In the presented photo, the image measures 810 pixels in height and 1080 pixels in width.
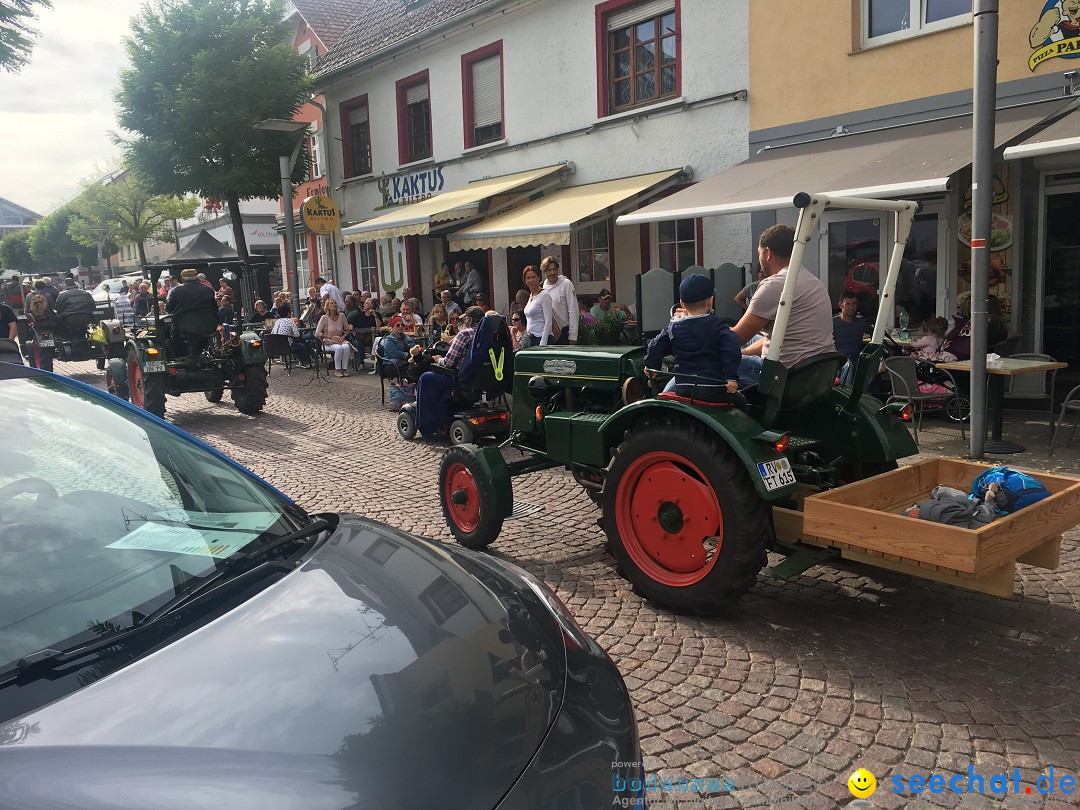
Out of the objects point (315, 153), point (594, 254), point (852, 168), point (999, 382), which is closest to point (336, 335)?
point (594, 254)

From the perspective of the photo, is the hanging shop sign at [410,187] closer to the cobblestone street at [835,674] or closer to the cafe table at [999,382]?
the cafe table at [999,382]

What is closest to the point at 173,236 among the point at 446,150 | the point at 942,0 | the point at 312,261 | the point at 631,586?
the point at 312,261

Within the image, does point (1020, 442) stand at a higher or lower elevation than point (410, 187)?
lower

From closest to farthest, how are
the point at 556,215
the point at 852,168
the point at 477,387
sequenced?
the point at 477,387
the point at 852,168
the point at 556,215

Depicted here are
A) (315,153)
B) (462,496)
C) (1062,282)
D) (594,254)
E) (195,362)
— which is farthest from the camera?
(315,153)

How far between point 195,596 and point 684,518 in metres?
2.57

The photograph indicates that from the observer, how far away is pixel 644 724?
10.6 feet

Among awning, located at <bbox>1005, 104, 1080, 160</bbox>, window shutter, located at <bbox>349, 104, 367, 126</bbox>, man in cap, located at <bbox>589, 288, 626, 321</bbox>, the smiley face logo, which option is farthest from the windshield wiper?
window shutter, located at <bbox>349, 104, 367, 126</bbox>

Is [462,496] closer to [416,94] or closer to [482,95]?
[482,95]

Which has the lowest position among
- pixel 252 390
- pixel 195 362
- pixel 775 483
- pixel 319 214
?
pixel 252 390

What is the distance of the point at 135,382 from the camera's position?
37.1 feet

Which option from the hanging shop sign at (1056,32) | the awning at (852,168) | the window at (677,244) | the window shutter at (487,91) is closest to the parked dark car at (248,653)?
the awning at (852,168)

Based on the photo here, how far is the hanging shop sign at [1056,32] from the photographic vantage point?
27.8 feet

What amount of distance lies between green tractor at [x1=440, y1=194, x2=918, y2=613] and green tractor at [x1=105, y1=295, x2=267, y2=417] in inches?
267
